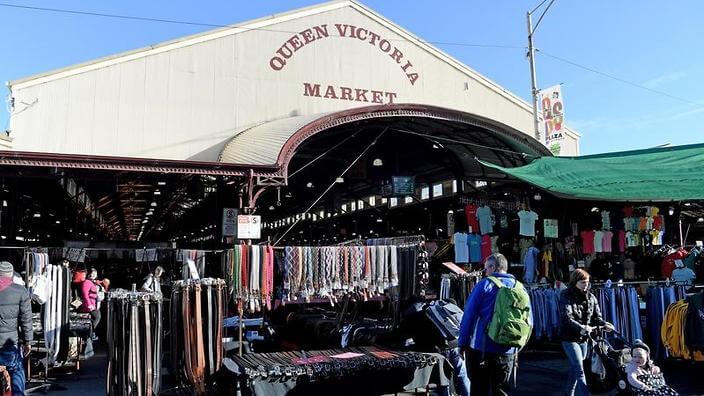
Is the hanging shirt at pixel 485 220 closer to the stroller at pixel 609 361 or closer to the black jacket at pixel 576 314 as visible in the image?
the stroller at pixel 609 361

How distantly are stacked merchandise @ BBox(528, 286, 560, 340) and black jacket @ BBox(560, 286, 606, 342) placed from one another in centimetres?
396

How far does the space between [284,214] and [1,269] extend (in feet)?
65.1

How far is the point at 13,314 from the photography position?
244 inches

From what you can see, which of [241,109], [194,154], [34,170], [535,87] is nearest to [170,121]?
[194,154]

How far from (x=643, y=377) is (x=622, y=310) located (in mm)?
4437

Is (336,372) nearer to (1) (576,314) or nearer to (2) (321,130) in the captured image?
(1) (576,314)

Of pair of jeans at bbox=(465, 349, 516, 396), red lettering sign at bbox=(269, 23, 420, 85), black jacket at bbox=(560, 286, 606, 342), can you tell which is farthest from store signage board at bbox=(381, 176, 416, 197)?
pair of jeans at bbox=(465, 349, 516, 396)

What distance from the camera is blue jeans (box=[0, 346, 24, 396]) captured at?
613 centimetres

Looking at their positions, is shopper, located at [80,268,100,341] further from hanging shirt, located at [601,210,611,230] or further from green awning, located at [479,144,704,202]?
hanging shirt, located at [601,210,611,230]

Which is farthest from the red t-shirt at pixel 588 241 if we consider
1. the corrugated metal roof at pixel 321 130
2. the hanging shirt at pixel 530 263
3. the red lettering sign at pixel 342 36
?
the red lettering sign at pixel 342 36

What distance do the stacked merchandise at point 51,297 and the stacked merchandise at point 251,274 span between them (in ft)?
9.35

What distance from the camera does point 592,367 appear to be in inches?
276

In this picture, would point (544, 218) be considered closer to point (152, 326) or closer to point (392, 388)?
point (392, 388)

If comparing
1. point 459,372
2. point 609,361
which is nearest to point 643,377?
point 609,361
